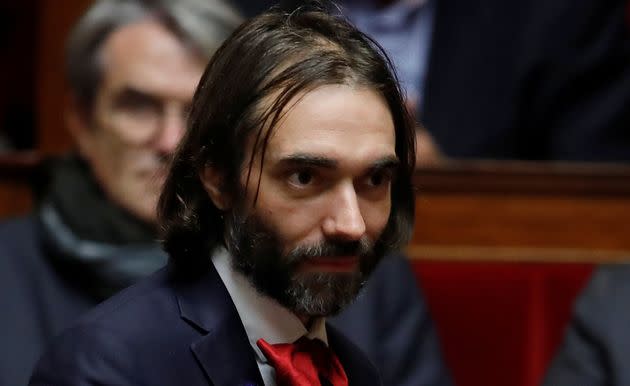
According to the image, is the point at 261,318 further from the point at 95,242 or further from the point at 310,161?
the point at 95,242

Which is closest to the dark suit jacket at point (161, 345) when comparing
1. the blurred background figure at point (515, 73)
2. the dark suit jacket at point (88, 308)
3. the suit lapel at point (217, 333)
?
the suit lapel at point (217, 333)

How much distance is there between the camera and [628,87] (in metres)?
1.88

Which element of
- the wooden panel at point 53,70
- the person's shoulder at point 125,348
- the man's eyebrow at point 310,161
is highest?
the man's eyebrow at point 310,161

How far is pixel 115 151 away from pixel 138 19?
152 millimetres

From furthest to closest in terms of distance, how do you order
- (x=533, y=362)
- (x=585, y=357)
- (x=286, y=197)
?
(x=533, y=362) → (x=585, y=357) → (x=286, y=197)

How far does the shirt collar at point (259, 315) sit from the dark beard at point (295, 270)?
0.7 inches

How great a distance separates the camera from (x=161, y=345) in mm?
674

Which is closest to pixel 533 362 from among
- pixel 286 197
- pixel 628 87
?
pixel 628 87

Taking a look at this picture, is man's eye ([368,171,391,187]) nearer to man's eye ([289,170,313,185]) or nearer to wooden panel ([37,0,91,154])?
man's eye ([289,170,313,185])

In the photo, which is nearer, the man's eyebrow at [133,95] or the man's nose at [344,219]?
the man's nose at [344,219]

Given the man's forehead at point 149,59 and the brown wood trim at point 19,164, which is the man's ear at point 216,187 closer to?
the man's forehead at point 149,59

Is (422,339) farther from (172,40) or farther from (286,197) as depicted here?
(286,197)

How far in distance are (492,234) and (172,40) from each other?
0.47 m

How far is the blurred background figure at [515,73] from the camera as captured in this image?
188cm
